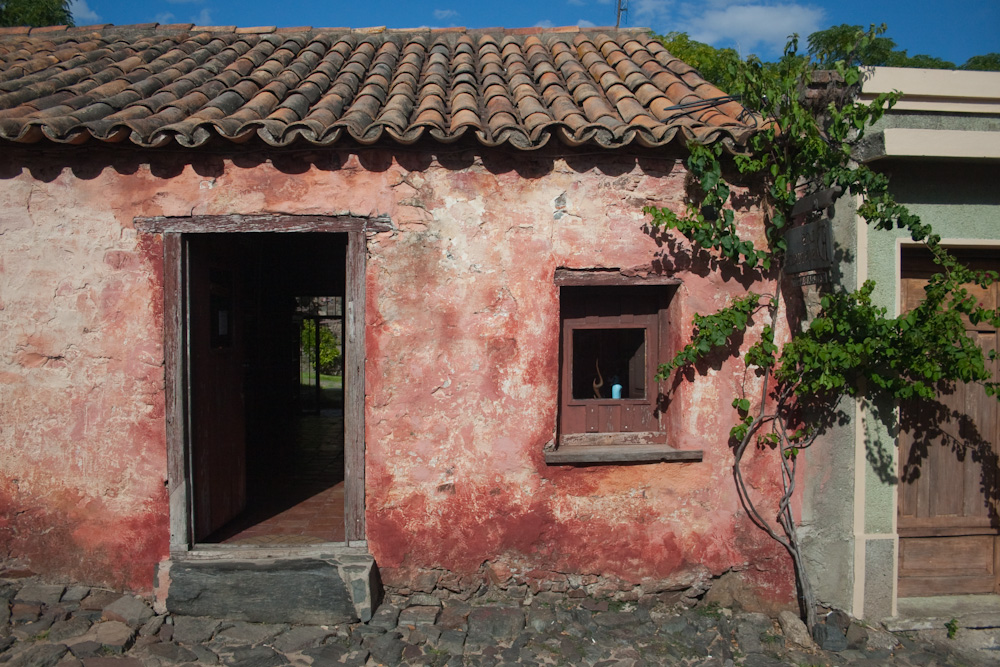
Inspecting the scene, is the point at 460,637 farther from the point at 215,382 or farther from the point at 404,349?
the point at 215,382

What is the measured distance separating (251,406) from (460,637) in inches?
150

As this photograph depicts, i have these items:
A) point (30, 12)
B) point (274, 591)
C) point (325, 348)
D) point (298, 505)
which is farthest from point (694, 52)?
point (30, 12)

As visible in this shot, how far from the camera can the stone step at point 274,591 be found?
4.25 meters

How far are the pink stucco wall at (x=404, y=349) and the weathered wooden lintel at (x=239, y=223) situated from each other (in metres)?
0.05

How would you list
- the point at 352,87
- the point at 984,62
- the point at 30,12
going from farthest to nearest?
1. the point at 984,62
2. the point at 30,12
3. the point at 352,87

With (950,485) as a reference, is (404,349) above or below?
above

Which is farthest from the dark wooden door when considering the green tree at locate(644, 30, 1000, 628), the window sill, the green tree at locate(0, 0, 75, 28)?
the green tree at locate(0, 0, 75, 28)

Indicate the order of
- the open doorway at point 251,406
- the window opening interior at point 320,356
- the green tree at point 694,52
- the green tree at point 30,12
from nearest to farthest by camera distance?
the open doorway at point 251,406
the green tree at point 694,52
the window opening interior at point 320,356
the green tree at point 30,12

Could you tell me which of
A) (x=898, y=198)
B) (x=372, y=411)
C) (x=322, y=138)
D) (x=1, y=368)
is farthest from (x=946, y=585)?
(x=1, y=368)

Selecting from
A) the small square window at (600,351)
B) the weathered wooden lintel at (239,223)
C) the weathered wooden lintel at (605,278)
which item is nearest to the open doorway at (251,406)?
the weathered wooden lintel at (239,223)

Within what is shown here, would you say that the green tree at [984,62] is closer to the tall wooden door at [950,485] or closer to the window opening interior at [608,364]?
the tall wooden door at [950,485]

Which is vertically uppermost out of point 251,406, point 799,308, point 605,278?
point 605,278

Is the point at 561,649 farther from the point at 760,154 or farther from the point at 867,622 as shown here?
the point at 760,154

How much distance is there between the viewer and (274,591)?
168 inches
